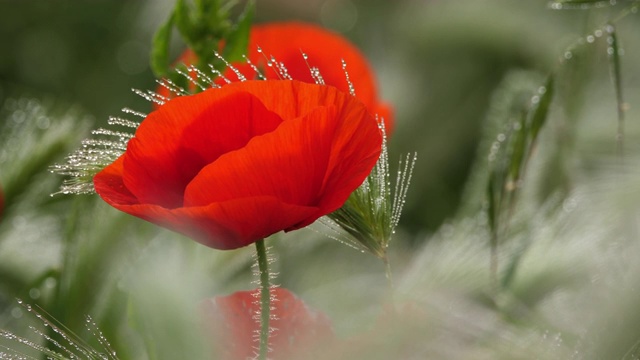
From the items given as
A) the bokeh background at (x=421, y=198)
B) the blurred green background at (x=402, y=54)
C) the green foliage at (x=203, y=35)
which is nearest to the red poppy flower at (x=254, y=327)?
the bokeh background at (x=421, y=198)

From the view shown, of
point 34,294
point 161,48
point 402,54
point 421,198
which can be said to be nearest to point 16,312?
point 34,294

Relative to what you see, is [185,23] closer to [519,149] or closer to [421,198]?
[519,149]

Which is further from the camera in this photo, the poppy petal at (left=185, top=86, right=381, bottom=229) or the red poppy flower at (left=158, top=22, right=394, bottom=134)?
the red poppy flower at (left=158, top=22, right=394, bottom=134)

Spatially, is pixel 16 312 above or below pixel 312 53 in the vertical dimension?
below

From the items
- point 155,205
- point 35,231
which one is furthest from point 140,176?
point 35,231

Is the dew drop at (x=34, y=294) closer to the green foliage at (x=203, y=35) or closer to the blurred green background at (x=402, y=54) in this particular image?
the green foliage at (x=203, y=35)

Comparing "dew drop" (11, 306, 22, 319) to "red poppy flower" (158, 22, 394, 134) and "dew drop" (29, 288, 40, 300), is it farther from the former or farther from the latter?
"red poppy flower" (158, 22, 394, 134)

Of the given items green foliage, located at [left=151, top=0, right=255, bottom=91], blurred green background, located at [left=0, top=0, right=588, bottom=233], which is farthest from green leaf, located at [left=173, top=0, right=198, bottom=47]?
blurred green background, located at [left=0, top=0, right=588, bottom=233]
